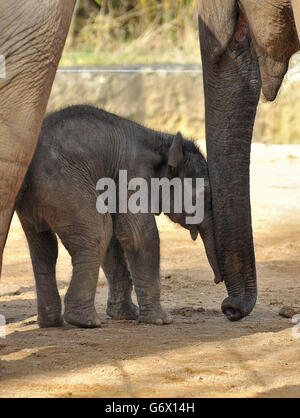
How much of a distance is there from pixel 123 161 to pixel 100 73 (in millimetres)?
6500

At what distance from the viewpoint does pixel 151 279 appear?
559 centimetres

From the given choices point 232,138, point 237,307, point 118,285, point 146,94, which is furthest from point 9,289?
point 146,94

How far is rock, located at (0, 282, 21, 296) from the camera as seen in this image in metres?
6.73

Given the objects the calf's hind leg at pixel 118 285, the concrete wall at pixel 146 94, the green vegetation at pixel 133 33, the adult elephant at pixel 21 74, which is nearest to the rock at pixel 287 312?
the calf's hind leg at pixel 118 285

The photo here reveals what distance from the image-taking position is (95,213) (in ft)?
17.3

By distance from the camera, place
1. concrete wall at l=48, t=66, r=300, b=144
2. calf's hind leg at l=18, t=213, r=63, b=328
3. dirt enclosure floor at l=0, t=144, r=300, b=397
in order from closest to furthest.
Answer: dirt enclosure floor at l=0, t=144, r=300, b=397 < calf's hind leg at l=18, t=213, r=63, b=328 < concrete wall at l=48, t=66, r=300, b=144

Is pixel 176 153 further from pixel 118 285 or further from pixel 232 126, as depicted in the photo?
pixel 118 285

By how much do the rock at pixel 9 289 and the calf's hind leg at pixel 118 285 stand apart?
1079 millimetres

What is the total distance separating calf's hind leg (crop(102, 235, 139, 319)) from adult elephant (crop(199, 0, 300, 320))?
25.8 inches

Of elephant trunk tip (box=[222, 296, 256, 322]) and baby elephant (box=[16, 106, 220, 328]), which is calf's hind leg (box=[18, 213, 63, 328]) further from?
elephant trunk tip (box=[222, 296, 256, 322])

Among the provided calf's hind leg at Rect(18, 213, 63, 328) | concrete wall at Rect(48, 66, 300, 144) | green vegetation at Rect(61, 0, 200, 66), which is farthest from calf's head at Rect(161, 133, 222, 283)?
green vegetation at Rect(61, 0, 200, 66)

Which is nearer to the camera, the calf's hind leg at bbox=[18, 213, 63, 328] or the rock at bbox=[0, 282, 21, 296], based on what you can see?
the calf's hind leg at bbox=[18, 213, 63, 328]

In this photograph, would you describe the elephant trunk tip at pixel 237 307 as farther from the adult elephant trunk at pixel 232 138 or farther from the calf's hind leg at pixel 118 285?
the calf's hind leg at pixel 118 285

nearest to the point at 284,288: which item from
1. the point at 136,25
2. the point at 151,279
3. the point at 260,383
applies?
the point at 151,279
